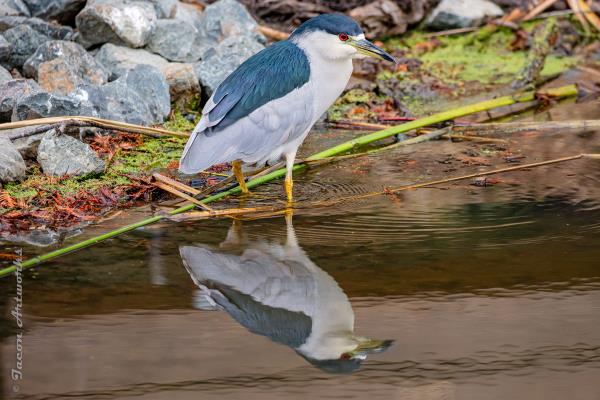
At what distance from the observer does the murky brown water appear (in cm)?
329

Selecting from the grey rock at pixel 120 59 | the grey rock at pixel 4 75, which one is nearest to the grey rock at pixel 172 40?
the grey rock at pixel 120 59

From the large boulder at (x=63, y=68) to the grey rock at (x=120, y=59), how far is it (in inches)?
8.9

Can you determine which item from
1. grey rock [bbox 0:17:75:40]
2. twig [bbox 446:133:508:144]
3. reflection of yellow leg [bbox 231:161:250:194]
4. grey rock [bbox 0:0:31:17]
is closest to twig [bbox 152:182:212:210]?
reflection of yellow leg [bbox 231:161:250:194]

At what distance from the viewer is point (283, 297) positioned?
4012 mm

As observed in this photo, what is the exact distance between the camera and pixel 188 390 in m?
3.23

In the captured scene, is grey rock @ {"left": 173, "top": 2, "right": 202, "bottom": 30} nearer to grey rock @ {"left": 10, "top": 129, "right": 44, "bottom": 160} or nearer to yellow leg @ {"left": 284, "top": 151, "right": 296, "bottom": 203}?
grey rock @ {"left": 10, "top": 129, "right": 44, "bottom": 160}

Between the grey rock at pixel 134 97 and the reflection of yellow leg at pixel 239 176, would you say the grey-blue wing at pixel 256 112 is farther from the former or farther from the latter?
the grey rock at pixel 134 97

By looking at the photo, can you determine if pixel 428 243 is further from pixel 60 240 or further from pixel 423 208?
pixel 60 240

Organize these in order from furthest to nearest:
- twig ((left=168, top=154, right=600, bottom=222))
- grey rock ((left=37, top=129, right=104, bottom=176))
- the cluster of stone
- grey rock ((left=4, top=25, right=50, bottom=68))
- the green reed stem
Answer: grey rock ((left=4, top=25, right=50, bottom=68)) → the cluster of stone → grey rock ((left=37, top=129, right=104, bottom=176)) → twig ((left=168, top=154, right=600, bottom=222)) → the green reed stem

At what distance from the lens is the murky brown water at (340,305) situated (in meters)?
3.29

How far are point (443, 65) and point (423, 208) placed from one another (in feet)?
11.6

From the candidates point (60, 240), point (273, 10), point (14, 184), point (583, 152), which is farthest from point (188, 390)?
point (273, 10)

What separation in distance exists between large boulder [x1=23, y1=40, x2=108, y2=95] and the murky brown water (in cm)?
202

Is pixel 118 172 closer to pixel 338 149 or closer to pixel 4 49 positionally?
pixel 338 149
